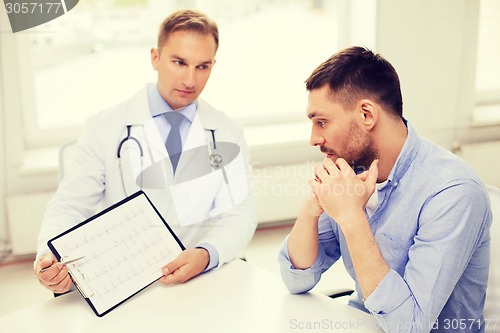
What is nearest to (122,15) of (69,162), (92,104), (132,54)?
(132,54)

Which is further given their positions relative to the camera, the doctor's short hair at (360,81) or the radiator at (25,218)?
the radiator at (25,218)

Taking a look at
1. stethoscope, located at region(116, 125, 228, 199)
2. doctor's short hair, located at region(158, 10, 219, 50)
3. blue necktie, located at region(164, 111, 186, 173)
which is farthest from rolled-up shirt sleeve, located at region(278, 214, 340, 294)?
doctor's short hair, located at region(158, 10, 219, 50)

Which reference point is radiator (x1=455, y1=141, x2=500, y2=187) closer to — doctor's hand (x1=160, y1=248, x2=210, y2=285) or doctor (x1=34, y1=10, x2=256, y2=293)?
doctor (x1=34, y1=10, x2=256, y2=293)

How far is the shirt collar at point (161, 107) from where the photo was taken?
6.49 feet

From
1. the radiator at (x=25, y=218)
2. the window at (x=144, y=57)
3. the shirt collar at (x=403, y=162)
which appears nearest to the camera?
the shirt collar at (x=403, y=162)

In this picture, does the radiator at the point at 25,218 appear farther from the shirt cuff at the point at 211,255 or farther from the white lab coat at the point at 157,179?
the shirt cuff at the point at 211,255

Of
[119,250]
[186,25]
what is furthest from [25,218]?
[119,250]

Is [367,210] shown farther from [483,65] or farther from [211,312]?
[483,65]

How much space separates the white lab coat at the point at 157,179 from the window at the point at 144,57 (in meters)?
1.26

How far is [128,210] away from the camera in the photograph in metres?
1.55

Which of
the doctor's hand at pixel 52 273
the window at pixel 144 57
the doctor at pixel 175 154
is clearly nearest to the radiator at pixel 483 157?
the window at pixel 144 57

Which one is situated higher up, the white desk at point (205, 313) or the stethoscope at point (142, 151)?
the stethoscope at point (142, 151)

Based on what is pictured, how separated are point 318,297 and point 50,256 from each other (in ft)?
2.12

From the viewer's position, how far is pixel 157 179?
1.96 meters
